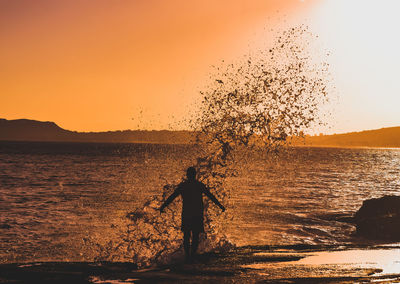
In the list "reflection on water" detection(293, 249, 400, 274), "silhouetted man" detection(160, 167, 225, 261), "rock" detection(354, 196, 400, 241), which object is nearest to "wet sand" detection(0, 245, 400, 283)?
"reflection on water" detection(293, 249, 400, 274)

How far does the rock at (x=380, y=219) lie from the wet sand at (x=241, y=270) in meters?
9.79

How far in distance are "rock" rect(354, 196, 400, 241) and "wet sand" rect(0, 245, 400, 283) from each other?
32.1 ft

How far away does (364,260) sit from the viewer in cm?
1129

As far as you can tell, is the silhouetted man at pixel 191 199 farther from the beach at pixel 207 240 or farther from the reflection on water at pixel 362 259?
the reflection on water at pixel 362 259

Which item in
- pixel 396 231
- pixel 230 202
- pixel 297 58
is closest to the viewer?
pixel 297 58

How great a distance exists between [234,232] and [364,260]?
11.3 m

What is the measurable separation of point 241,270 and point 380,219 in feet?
51.6

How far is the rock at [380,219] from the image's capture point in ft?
70.9

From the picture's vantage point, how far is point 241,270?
9969mm

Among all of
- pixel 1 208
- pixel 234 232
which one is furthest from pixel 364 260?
pixel 1 208

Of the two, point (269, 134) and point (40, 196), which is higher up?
point (269, 134)

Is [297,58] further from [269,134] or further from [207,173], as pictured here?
[207,173]

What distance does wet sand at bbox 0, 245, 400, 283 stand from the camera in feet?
30.0

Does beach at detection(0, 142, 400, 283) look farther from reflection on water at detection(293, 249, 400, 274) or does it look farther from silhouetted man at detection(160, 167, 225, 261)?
silhouetted man at detection(160, 167, 225, 261)
